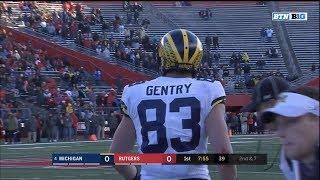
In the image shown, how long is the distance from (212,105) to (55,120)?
23599 millimetres

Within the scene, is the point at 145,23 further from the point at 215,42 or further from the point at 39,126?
the point at 39,126

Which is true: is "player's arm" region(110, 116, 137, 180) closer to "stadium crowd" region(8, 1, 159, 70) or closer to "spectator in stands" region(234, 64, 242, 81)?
"stadium crowd" region(8, 1, 159, 70)

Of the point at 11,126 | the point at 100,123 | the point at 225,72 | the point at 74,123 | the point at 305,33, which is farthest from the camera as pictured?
the point at 305,33

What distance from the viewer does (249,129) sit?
3162cm

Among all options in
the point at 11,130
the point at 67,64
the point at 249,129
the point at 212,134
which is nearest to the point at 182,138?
the point at 212,134

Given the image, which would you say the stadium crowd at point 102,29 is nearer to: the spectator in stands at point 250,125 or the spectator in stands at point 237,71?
the spectator in stands at point 237,71

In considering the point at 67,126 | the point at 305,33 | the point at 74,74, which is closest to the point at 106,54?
the point at 74,74

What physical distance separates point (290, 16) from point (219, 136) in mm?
35615

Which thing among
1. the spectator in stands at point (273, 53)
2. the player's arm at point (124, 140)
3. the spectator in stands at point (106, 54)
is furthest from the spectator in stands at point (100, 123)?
the player's arm at point (124, 140)

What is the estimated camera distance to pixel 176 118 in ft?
13.3

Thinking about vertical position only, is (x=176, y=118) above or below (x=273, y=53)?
above

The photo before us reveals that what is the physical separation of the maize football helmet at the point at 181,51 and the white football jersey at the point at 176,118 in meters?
0.07

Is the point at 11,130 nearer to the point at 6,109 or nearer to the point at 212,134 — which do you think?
the point at 6,109

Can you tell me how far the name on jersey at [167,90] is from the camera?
407cm
